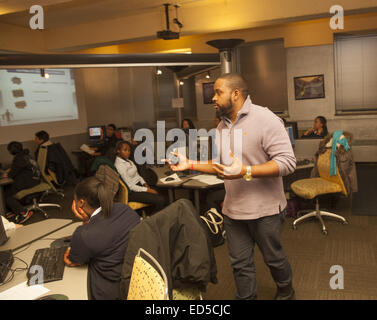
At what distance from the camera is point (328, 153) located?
4383 millimetres

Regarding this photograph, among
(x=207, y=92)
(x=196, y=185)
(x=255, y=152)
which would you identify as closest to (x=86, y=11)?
(x=207, y=92)

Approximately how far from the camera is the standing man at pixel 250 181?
226 cm

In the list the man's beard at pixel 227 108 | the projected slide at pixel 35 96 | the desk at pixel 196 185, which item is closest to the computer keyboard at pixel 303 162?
the desk at pixel 196 185

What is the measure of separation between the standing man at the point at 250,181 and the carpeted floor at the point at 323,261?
2.11ft

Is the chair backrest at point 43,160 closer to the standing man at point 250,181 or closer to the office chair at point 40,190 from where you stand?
the office chair at point 40,190

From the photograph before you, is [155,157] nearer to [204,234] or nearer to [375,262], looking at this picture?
[375,262]

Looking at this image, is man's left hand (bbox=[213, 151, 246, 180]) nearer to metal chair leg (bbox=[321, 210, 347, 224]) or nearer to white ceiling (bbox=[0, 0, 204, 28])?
metal chair leg (bbox=[321, 210, 347, 224])

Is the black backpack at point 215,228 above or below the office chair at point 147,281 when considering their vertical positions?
below

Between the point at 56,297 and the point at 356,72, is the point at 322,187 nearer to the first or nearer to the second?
the point at 56,297

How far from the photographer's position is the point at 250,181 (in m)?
2.37

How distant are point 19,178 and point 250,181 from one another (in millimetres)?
3997

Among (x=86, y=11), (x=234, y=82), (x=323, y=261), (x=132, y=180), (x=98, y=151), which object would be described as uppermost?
(x=86, y=11)

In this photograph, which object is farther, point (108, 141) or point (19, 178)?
point (108, 141)

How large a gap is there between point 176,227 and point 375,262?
2.38 m
